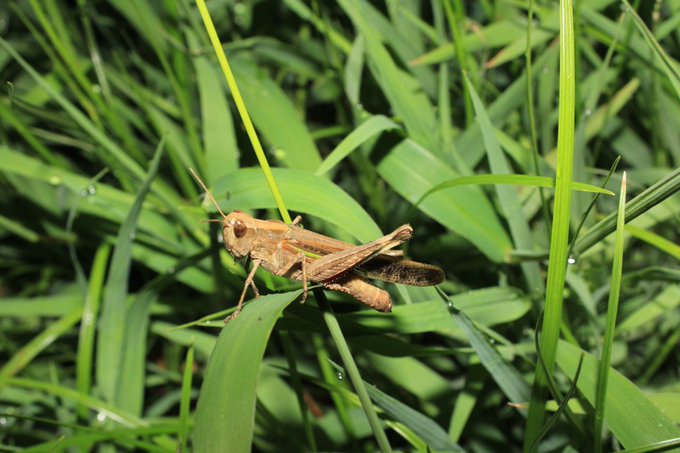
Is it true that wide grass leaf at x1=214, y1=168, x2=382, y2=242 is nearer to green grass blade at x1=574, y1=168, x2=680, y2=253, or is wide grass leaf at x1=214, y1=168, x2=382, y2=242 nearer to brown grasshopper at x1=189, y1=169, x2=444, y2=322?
brown grasshopper at x1=189, y1=169, x2=444, y2=322

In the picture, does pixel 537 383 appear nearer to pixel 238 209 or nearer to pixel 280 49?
pixel 238 209

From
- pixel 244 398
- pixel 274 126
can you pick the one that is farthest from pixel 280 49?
pixel 244 398

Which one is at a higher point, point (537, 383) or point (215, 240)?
point (215, 240)

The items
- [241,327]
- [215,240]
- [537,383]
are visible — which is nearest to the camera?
[241,327]

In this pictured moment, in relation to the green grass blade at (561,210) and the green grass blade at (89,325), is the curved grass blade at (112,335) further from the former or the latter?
→ the green grass blade at (561,210)

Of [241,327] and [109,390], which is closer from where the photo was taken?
[241,327]

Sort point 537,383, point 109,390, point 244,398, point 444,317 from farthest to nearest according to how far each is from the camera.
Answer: point 109,390, point 444,317, point 537,383, point 244,398

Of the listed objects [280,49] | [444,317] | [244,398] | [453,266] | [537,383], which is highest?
[280,49]

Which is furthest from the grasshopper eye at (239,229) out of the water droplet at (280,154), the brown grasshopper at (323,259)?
the water droplet at (280,154)
